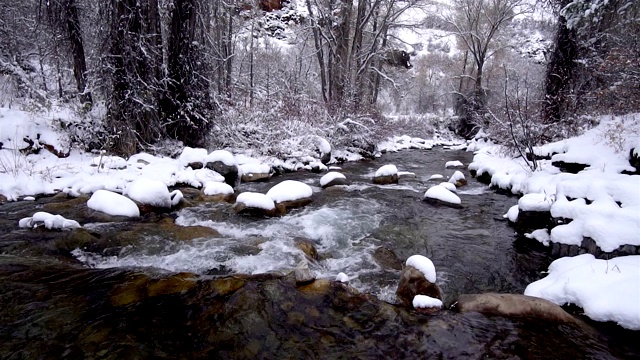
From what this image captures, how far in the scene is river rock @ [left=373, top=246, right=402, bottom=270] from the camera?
171 inches

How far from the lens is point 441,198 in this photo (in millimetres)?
7125

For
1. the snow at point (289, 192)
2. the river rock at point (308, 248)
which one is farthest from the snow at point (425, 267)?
the snow at point (289, 192)

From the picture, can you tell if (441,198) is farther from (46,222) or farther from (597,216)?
(46,222)

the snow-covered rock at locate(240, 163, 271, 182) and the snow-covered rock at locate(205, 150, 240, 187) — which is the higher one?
the snow-covered rock at locate(205, 150, 240, 187)

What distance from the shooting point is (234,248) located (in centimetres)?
439

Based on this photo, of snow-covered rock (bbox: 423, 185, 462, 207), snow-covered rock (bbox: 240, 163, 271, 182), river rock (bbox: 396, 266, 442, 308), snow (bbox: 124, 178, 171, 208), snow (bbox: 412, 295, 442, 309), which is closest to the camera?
snow (bbox: 412, 295, 442, 309)

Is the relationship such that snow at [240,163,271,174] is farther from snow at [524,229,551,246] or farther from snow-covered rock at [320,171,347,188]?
snow at [524,229,551,246]

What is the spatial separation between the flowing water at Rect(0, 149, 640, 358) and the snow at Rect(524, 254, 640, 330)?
0.59 ft

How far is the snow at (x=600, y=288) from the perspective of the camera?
9.95ft

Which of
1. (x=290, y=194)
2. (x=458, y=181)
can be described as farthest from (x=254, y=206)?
(x=458, y=181)

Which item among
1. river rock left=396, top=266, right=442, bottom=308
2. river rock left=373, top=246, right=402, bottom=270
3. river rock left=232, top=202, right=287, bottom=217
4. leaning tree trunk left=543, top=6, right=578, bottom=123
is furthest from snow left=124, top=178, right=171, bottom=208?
leaning tree trunk left=543, top=6, right=578, bottom=123

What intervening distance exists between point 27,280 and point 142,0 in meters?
7.05

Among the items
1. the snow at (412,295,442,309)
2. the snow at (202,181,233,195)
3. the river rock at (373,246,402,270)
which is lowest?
the river rock at (373,246,402,270)

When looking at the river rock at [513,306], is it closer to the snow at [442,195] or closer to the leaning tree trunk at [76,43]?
the snow at [442,195]
